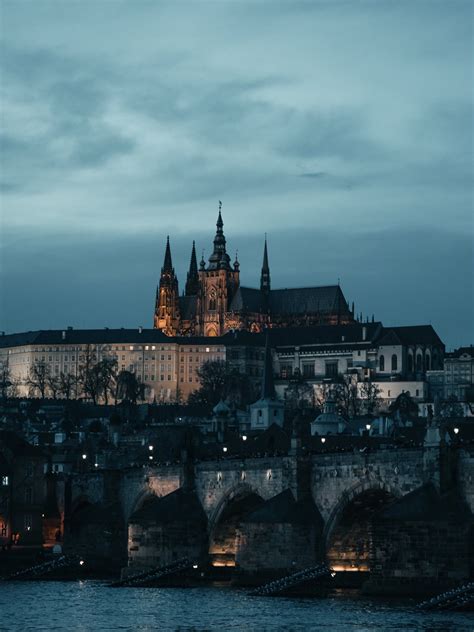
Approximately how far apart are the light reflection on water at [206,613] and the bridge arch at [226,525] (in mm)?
5760

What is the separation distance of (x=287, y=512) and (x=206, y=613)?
9.58m

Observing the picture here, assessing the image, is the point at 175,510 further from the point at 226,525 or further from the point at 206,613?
the point at 206,613

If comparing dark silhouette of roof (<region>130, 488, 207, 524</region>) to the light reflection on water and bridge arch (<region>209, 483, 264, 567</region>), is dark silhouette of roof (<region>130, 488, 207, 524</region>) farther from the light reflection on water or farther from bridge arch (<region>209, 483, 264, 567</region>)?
the light reflection on water

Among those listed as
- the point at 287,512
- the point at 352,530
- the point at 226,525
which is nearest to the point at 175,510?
the point at 226,525

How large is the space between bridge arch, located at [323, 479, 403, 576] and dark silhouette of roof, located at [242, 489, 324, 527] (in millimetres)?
896

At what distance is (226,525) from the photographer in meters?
105

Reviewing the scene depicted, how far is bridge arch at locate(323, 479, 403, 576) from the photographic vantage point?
91.8 m

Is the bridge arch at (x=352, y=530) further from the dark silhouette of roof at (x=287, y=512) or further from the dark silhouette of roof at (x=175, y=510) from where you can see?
the dark silhouette of roof at (x=175, y=510)

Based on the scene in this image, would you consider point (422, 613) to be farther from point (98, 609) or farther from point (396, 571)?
point (98, 609)

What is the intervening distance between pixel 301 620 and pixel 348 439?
69140 mm

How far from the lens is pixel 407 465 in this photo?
87000 mm

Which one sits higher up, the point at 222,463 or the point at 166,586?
the point at 222,463

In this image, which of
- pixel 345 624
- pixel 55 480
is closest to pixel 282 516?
pixel 345 624

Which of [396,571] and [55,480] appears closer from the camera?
[396,571]
